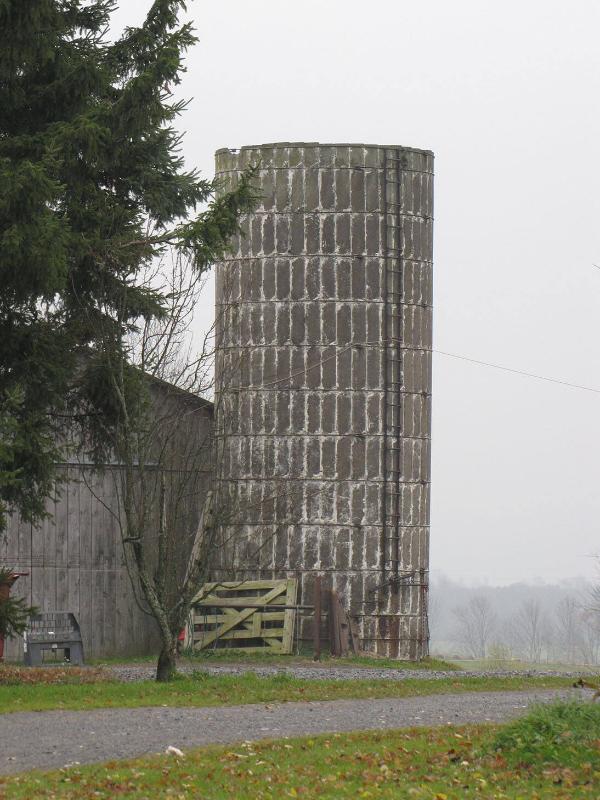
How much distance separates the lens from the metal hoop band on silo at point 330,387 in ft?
89.0

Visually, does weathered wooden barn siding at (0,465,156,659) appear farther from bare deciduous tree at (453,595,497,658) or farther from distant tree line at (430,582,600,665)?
bare deciduous tree at (453,595,497,658)

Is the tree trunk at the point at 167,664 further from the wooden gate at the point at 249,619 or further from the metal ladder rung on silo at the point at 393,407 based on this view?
the metal ladder rung on silo at the point at 393,407

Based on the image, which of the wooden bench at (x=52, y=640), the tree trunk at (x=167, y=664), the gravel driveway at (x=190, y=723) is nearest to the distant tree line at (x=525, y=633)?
the wooden bench at (x=52, y=640)

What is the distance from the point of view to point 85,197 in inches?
749

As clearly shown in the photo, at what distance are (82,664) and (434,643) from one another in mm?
113384

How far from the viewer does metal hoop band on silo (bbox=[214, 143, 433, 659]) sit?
89.0ft

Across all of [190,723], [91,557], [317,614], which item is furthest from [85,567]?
[190,723]

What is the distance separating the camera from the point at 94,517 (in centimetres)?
2753

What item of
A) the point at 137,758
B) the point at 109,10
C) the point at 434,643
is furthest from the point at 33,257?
the point at 434,643

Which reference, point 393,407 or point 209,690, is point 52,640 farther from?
point 393,407

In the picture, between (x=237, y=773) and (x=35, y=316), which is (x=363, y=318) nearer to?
(x=35, y=316)

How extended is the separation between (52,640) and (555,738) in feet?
44.8

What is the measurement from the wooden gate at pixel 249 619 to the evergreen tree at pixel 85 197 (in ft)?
26.9

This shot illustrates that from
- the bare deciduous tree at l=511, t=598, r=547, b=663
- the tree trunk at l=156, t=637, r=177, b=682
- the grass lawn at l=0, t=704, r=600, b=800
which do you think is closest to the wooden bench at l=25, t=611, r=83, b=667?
the tree trunk at l=156, t=637, r=177, b=682
